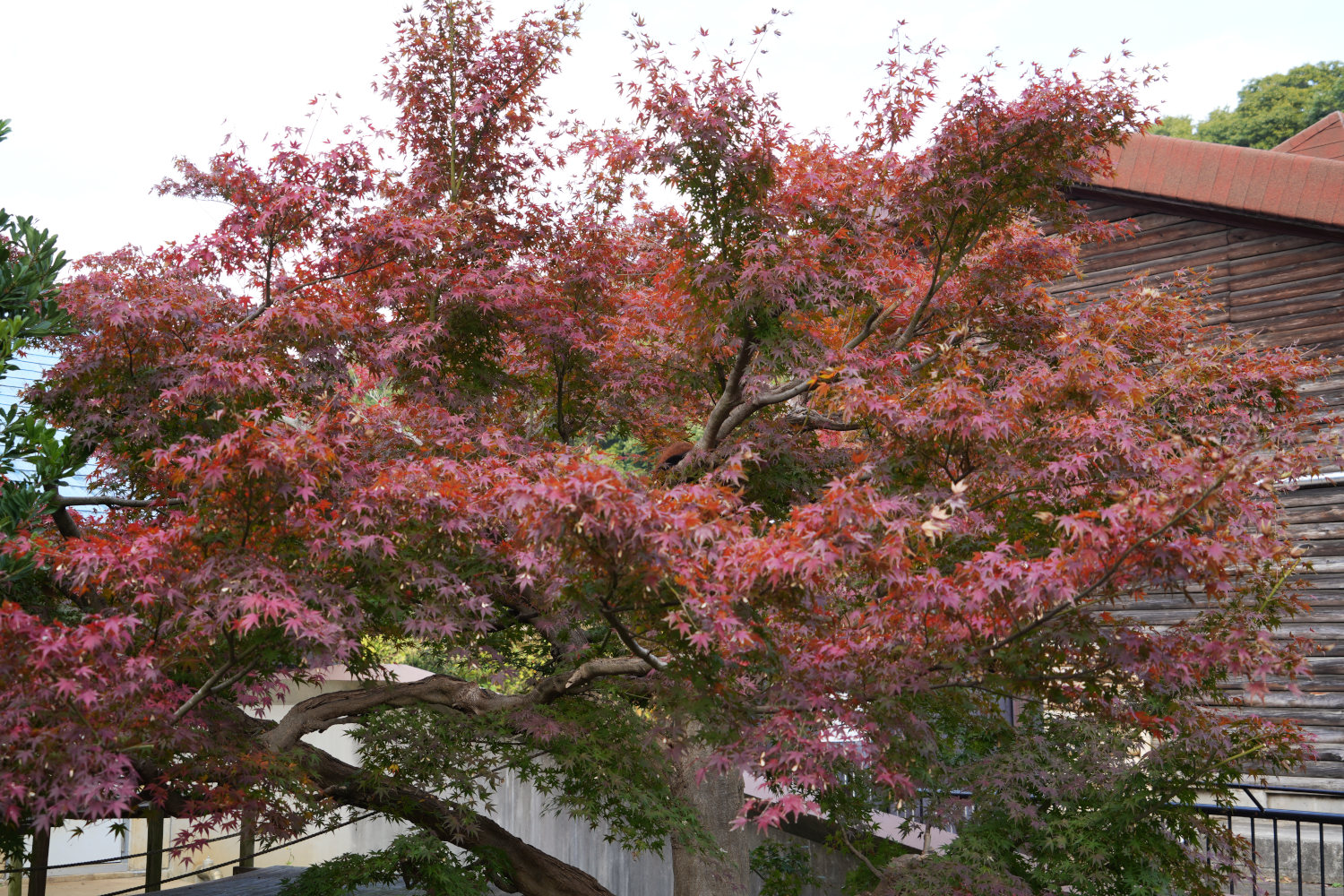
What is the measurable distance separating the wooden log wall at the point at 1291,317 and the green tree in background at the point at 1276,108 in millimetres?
24336

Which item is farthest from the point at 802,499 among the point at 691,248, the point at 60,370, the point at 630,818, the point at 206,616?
the point at 60,370

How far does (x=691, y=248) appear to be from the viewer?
7066 millimetres

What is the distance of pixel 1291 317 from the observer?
408 inches

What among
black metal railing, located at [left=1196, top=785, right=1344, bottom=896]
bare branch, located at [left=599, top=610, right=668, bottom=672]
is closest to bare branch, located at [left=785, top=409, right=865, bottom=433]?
bare branch, located at [left=599, top=610, right=668, bottom=672]

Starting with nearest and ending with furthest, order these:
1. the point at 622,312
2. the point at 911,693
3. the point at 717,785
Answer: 1. the point at 911,693
2. the point at 717,785
3. the point at 622,312

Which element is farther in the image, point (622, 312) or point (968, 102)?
point (622, 312)

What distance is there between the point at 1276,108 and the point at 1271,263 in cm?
2813

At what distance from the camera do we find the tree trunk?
7.22 metres

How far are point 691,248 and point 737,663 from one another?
3.31 m

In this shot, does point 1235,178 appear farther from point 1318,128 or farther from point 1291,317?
point 1318,128

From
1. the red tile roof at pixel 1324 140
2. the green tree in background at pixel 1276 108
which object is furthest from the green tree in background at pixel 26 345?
the green tree in background at pixel 1276 108

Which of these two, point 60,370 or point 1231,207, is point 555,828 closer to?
point 60,370

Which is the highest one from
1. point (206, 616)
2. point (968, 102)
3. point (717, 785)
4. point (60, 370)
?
point (968, 102)

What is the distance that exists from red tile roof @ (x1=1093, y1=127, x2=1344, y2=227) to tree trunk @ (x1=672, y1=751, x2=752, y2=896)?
7.06m
